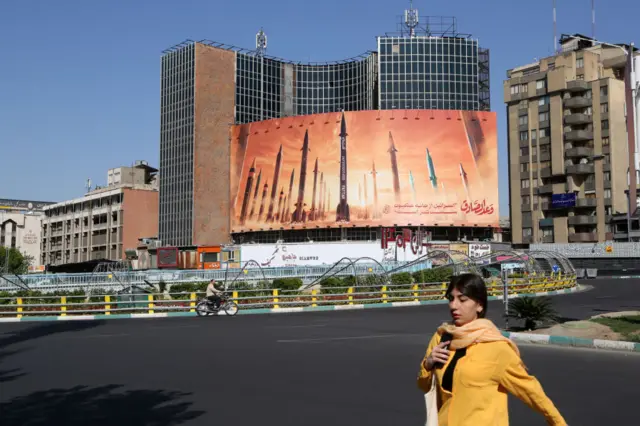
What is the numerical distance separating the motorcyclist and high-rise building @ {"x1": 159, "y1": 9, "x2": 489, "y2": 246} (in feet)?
248

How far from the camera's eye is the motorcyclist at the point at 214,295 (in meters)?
26.8

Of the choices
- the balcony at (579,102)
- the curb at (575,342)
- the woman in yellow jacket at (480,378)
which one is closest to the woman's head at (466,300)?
the woman in yellow jacket at (480,378)

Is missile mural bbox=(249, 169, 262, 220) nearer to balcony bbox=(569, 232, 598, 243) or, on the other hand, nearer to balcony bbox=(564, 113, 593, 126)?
balcony bbox=(564, 113, 593, 126)

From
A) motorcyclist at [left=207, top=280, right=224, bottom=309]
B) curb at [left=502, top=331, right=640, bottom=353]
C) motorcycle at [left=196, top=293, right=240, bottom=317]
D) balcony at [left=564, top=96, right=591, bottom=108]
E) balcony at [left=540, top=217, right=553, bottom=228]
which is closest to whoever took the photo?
curb at [left=502, top=331, right=640, bottom=353]

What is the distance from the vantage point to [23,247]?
14525 centimetres

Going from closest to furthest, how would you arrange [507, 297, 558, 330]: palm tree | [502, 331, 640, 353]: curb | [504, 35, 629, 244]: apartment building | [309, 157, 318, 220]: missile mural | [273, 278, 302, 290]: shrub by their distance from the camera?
[502, 331, 640, 353]: curb, [507, 297, 558, 330]: palm tree, [273, 278, 302, 290]: shrub, [504, 35, 629, 244]: apartment building, [309, 157, 318, 220]: missile mural

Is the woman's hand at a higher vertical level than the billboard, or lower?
lower

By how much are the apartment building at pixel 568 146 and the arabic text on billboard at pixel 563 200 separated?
0.12 m

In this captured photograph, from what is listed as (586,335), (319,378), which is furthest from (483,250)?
(319,378)

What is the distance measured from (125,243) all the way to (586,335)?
342ft

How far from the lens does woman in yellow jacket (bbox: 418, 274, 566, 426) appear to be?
348 cm

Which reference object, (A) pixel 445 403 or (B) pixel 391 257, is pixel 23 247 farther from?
(A) pixel 445 403

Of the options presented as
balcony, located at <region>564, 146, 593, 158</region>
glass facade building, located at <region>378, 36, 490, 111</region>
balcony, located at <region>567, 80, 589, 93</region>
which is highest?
glass facade building, located at <region>378, 36, 490, 111</region>

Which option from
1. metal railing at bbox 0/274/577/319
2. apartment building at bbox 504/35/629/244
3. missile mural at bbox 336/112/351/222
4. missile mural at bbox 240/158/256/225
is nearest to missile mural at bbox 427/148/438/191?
missile mural at bbox 336/112/351/222
